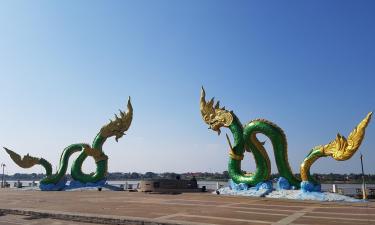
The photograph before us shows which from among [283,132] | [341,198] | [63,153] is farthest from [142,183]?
[341,198]

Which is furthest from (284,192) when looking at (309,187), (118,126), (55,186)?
(55,186)

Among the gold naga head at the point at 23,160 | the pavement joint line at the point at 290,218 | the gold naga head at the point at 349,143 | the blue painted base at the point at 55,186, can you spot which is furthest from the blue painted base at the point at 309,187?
the gold naga head at the point at 23,160

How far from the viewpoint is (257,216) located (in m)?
14.0

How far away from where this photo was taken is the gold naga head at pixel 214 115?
26.1 meters

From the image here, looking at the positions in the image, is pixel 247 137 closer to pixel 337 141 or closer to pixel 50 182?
pixel 337 141

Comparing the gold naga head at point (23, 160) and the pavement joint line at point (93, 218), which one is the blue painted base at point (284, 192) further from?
the gold naga head at point (23, 160)

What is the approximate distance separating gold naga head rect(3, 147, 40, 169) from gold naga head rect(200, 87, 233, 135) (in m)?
16.8

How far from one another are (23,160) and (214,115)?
18197 millimetres

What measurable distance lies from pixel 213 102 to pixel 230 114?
1719 millimetres

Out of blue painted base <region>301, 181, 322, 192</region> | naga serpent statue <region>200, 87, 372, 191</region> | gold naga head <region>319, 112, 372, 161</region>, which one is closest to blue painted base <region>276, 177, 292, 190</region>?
naga serpent statue <region>200, 87, 372, 191</region>

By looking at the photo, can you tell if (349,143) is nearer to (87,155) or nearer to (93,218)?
(93,218)

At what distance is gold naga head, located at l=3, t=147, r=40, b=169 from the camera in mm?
32781

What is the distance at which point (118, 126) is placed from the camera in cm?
3259

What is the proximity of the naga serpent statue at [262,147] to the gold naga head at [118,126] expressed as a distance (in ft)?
27.6
